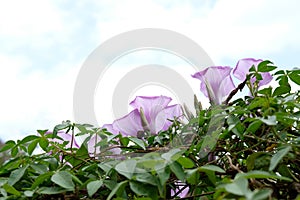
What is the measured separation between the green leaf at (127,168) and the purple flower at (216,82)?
0.32m

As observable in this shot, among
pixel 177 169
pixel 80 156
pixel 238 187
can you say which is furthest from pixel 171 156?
pixel 80 156

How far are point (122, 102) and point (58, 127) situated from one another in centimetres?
20

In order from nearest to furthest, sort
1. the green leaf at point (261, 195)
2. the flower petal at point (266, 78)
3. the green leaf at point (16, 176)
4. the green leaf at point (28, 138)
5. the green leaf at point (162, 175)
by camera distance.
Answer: the green leaf at point (261, 195) → the green leaf at point (162, 175) → the green leaf at point (16, 176) → the green leaf at point (28, 138) → the flower petal at point (266, 78)

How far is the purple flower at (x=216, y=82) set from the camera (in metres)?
0.82

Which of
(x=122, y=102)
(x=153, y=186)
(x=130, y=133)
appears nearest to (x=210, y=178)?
(x=153, y=186)

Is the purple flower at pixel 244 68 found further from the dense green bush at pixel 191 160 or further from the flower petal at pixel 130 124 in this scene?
the flower petal at pixel 130 124

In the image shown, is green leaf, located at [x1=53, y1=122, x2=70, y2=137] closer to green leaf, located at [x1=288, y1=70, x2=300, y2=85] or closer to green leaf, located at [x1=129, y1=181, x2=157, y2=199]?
green leaf, located at [x1=129, y1=181, x2=157, y2=199]

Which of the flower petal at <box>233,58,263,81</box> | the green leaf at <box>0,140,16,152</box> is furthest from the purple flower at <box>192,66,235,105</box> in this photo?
the green leaf at <box>0,140,16,152</box>

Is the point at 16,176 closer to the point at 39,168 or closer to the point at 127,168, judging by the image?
the point at 39,168

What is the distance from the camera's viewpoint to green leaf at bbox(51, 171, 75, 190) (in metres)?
0.56

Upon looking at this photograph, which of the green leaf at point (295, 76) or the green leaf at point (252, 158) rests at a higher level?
the green leaf at point (295, 76)

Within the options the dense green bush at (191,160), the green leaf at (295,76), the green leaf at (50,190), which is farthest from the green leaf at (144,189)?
the green leaf at (295,76)

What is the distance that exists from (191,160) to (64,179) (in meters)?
0.17

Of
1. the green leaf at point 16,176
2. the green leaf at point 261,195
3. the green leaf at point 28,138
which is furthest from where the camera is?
the green leaf at point 28,138
